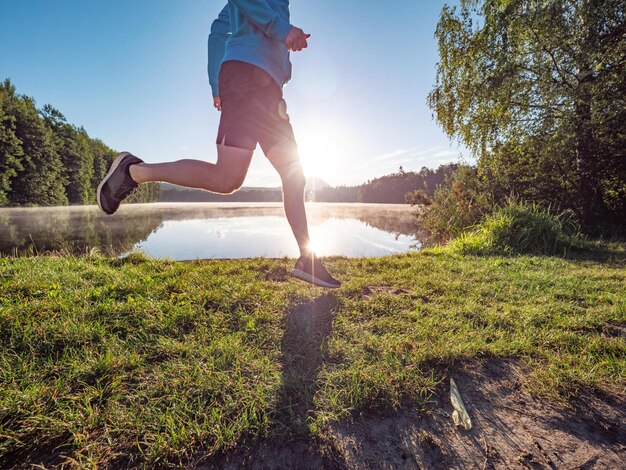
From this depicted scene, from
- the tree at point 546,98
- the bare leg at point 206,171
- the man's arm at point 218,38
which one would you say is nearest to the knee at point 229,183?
the bare leg at point 206,171

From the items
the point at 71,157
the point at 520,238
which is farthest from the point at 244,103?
the point at 71,157

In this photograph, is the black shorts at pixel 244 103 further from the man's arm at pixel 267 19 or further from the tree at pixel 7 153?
the tree at pixel 7 153

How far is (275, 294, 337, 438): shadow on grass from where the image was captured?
0.96 meters

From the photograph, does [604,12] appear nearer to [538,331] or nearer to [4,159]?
[538,331]

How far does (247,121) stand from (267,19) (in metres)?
0.65

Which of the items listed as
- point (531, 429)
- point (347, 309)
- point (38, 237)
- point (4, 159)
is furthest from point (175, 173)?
point (4, 159)

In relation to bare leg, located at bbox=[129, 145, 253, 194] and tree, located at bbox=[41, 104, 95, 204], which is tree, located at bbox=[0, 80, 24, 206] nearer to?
tree, located at bbox=[41, 104, 95, 204]

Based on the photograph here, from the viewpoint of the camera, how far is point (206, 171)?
1926mm

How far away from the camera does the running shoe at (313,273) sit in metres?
2.25

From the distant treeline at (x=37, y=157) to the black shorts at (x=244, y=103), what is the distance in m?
26.9

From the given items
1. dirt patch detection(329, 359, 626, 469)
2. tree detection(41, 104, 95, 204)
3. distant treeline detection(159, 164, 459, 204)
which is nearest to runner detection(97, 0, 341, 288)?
dirt patch detection(329, 359, 626, 469)

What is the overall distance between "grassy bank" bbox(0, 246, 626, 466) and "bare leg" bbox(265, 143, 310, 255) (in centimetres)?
49

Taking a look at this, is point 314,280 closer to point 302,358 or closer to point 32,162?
point 302,358

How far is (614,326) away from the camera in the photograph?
1681 millimetres
